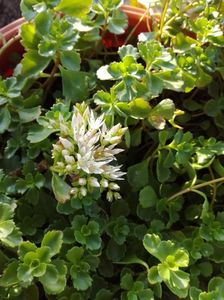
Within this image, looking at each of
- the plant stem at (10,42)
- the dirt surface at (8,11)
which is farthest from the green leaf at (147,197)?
the dirt surface at (8,11)

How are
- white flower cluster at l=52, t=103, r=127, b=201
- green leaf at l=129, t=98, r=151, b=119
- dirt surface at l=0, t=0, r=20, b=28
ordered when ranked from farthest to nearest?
dirt surface at l=0, t=0, r=20, b=28 → green leaf at l=129, t=98, r=151, b=119 → white flower cluster at l=52, t=103, r=127, b=201

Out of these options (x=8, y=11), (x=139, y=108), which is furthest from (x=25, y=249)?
(x=8, y=11)

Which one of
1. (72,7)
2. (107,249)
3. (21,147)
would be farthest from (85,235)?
(72,7)

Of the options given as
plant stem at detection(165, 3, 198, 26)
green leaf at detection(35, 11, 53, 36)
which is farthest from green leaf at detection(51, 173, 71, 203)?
plant stem at detection(165, 3, 198, 26)

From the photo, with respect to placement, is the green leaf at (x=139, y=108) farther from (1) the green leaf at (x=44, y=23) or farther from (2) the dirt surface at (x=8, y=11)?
(2) the dirt surface at (x=8, y=11)

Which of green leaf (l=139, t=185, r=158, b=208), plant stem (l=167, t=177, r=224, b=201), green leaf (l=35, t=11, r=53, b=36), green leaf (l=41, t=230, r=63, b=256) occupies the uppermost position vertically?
green leaf (l=35, t=11, r=53, b=36)

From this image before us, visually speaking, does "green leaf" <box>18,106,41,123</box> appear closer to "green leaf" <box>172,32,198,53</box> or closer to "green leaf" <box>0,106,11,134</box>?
"green leaf" <box>0,106,11,134</box>
